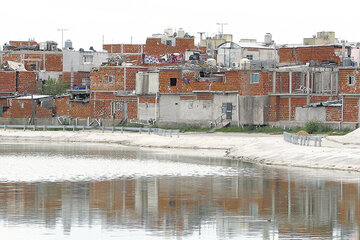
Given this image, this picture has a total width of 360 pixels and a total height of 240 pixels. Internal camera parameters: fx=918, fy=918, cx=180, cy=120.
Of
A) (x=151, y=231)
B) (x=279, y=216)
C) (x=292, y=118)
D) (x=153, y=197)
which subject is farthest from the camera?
(x=292, y=118)

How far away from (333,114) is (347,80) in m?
3.53

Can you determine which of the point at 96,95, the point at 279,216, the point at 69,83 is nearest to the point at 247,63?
the point at 96,95

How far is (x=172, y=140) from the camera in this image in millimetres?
79500

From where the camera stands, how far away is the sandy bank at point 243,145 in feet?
186

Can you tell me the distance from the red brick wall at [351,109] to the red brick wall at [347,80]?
86 cm

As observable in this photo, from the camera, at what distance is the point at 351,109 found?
80.5 metres

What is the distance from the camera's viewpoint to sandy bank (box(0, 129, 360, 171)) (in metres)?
56.7

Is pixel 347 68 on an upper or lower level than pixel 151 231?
upper

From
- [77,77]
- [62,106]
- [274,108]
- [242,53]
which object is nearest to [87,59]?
[77,77]

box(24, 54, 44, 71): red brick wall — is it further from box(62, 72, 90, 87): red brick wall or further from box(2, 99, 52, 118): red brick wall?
box(2, 99, 52, 118): red brick wall

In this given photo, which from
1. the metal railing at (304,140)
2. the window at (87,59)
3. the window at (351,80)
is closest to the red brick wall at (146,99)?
the window at (351,80)

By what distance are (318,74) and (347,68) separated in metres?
7.04

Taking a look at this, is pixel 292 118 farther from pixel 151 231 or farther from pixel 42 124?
pixel 151 231

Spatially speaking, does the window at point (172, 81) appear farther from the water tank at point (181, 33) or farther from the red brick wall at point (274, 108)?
the water tank at point (181, 33)
